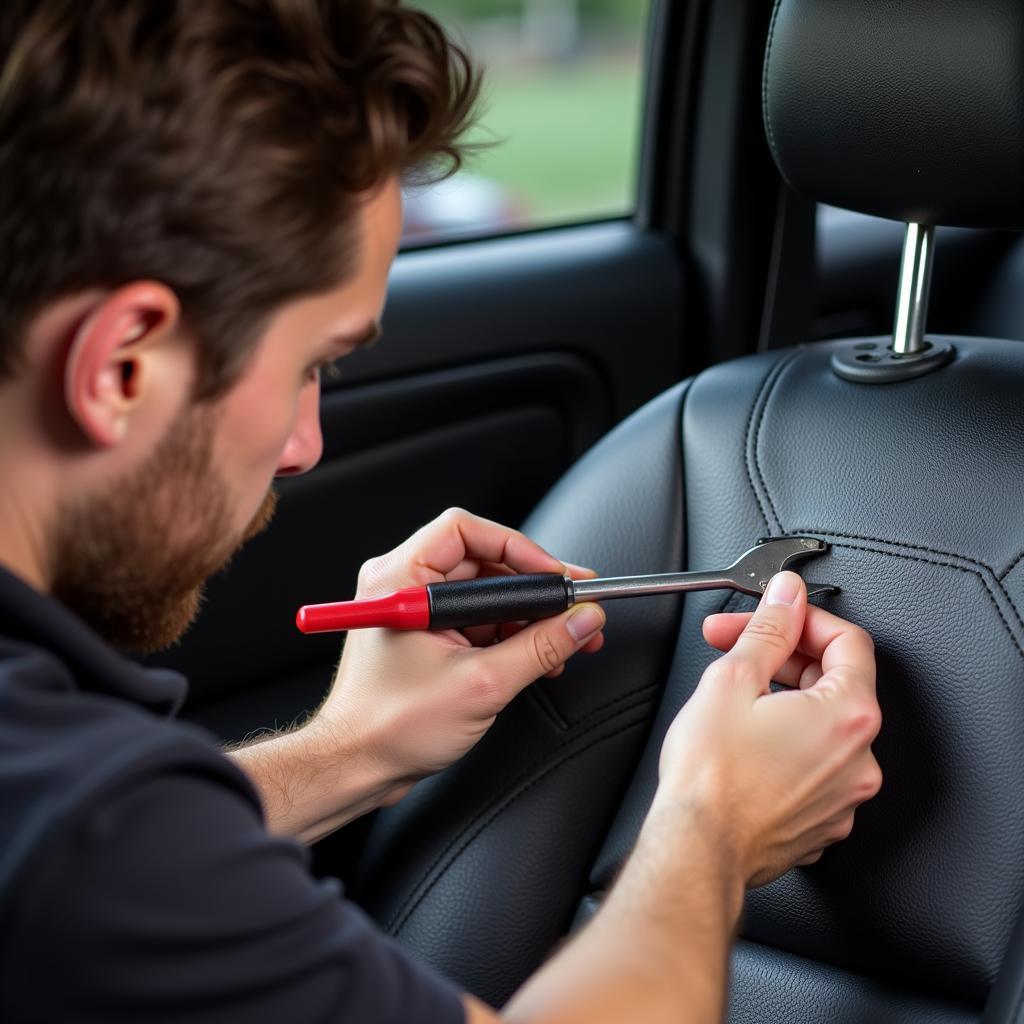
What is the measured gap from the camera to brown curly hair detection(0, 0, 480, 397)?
76 centimetres

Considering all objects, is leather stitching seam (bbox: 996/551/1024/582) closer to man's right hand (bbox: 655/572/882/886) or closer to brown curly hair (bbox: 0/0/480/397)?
man's right hand (bbox: 655/572/882/886)

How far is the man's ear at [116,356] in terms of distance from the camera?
76 cm

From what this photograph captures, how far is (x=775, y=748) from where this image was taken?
929 mm

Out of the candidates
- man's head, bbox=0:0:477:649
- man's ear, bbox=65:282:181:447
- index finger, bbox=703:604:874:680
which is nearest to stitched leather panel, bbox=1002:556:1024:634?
index finger, bbox=703:604:874:680

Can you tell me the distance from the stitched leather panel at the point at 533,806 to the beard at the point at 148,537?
0.36 metres

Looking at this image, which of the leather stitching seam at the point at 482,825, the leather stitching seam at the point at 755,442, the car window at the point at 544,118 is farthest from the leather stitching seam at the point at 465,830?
the car window at the point at 544,118

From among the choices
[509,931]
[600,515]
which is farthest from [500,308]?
[509,931]

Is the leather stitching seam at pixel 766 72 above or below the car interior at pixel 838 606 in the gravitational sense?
above

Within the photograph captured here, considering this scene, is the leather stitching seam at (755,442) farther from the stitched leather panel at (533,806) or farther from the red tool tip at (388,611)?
the red tool tip at (388,611)

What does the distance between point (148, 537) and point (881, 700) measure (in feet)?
1.83

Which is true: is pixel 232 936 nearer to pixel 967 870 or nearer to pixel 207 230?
pixel 207 230

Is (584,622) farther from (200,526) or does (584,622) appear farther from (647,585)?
(200,526)

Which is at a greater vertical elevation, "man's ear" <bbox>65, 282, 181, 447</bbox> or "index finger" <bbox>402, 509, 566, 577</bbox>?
"man's ear" <bbox>65, 282, 181, 447</bbox>

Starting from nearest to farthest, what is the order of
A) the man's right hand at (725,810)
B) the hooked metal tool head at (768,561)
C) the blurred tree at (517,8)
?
the man's right hand at (725,810)
the hooked metal tool head at (768,561)
the blurred tree at (517,8)
